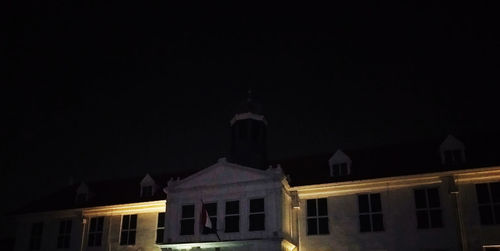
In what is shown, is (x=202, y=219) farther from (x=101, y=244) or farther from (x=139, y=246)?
(x=101, y=244)

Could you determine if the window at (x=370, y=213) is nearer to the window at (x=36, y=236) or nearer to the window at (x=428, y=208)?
the window at (x=428, y=208)

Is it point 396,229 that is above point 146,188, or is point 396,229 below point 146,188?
below

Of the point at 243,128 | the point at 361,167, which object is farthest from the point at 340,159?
the point at 243,128

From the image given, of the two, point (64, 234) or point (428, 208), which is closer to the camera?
point (428, 208)

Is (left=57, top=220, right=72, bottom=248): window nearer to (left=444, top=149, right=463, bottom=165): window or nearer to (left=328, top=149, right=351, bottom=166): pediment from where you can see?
(left=328, top=149, right=351, bottom=166): pediment

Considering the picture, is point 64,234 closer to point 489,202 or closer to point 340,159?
point 340,159

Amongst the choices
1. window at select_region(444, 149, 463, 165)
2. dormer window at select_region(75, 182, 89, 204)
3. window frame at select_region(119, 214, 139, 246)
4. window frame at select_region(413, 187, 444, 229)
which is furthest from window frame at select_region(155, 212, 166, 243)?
window at select_region(444, 149, 463, 165)

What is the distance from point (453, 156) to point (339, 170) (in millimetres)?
6371

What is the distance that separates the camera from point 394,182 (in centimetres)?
2600

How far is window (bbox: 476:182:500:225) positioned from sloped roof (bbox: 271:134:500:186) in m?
1.16

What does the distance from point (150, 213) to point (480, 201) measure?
1970cm

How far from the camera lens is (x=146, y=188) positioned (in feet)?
111

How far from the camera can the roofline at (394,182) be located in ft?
79.6

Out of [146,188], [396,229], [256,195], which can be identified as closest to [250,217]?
[256,195]
